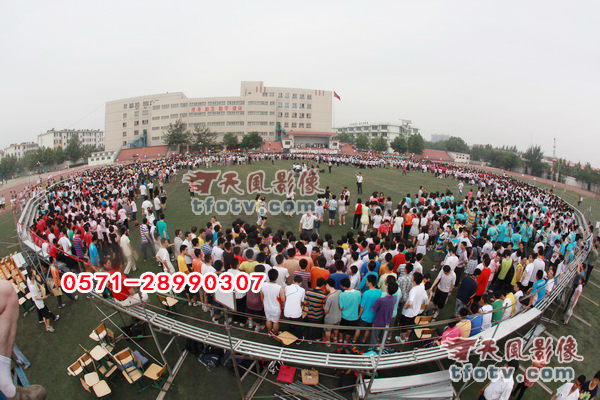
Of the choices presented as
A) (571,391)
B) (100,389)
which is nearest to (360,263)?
(571,391)

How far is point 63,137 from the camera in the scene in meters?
83.2

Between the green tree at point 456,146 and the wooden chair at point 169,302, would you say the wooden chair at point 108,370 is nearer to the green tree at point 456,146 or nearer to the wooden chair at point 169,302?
the wooden chair at point 169,302

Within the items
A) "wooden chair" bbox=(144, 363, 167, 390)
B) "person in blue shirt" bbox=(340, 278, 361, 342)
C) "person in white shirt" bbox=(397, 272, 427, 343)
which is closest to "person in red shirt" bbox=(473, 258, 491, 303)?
"person in white shirt" bbox=(397, 272, 427, 343)

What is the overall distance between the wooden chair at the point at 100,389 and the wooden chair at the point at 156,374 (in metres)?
0.56

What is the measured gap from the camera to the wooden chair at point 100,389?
4.46m

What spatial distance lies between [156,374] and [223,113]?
5960cm

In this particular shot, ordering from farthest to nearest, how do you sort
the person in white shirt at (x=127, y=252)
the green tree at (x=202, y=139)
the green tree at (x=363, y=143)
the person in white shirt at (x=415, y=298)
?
the green tree at (x=363, y=143)
the green tree at (x=202, y=139)
the person in white shirt at (x=127, y=252)
the person in white shirt at (x=415, y=298)

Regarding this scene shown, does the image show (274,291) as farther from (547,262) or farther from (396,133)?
(396,133)

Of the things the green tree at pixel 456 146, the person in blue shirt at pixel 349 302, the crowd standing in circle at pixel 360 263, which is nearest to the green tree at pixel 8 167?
the crowd standing in circle at pixel 360 263

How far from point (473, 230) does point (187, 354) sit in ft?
30.9

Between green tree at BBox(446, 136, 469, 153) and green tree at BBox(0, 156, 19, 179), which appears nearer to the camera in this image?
green tree at BBox(0, 156, 19, 179)

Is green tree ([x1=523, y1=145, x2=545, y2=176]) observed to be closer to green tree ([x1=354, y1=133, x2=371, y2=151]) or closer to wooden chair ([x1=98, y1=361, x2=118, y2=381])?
green tree ([x1=354, y1=133, x2=371, y2=151])

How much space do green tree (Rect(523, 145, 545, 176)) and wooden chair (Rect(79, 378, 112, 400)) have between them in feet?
210

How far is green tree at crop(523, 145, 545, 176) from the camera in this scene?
50156mm
